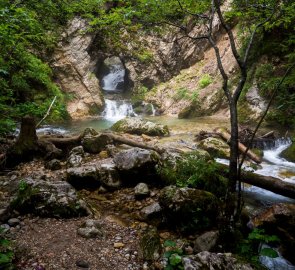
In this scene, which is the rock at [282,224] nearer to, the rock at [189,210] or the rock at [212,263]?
the rock at [189,210]

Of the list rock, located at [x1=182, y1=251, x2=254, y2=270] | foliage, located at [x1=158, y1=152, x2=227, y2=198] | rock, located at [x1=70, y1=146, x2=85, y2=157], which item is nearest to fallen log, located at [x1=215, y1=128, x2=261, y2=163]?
foliage, located at [x1=158, y1=152, x2=227, y2=198]

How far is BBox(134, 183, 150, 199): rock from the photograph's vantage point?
5000 mm

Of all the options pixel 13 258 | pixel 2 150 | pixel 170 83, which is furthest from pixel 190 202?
pixel 170 83

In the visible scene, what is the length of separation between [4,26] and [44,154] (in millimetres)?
3735

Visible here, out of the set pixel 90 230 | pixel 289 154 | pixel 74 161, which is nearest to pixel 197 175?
pixel 90 230

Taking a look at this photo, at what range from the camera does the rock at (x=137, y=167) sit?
5418 mm

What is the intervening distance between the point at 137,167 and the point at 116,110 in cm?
1434

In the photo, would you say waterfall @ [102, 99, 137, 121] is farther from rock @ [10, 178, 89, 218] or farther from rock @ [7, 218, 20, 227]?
rock @ [7, 218, 20, 227]

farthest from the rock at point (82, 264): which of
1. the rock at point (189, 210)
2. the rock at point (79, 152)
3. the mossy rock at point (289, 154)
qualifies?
the mossy rock at point (289, 154)

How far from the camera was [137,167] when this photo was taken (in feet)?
17.7

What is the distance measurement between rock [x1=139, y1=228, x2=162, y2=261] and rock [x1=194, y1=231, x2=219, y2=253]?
51 centimetres

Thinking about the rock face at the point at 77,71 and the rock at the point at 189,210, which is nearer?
the rock at the point at 189,210

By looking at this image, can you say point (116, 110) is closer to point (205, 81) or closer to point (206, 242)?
point (205, 81)

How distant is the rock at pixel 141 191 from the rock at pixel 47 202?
1.12 metres
